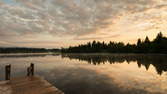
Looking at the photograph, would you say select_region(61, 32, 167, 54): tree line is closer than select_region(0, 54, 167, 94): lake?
No

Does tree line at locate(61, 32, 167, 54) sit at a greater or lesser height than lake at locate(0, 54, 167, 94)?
greater

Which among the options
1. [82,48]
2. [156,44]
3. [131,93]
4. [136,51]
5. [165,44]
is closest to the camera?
[131,93]

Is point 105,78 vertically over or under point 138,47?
under

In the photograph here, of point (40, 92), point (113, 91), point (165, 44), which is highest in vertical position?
point (165, 44)

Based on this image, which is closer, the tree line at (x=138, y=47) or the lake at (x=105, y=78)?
the lake at (x=105, y=78)

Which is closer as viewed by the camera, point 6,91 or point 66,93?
point 6,91

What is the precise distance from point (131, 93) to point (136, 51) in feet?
312

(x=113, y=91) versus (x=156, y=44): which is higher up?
(x=156, y=44)

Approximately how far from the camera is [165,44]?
75062 mm

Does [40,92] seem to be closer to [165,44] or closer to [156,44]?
[165,44]

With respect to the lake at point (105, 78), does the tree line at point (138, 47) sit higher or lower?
higher

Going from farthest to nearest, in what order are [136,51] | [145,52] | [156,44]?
[136,51] → [145,52] → [156,44]

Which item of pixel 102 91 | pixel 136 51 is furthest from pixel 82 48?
pixel 102 91

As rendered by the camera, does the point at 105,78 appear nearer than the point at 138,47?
Yes
